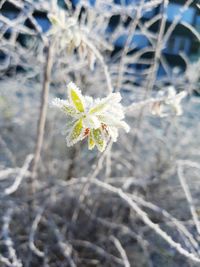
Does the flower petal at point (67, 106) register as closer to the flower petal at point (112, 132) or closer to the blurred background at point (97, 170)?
Answer: the flower petal at point (112, 132)

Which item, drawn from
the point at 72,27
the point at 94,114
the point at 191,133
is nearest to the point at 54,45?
the point at 72,27

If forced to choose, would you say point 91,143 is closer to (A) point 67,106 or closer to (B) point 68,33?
(A) point 67,106

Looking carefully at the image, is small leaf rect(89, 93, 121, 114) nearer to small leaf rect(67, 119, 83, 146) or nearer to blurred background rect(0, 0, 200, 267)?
small leaf rect(67, 119, 83, 146)

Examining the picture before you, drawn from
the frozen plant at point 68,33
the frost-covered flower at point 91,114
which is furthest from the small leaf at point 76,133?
the frozen plant at point 68,33

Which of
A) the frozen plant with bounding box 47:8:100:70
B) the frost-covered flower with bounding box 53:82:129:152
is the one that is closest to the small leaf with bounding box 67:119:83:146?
the frost-covered flower with bounding box 53:82:129:152

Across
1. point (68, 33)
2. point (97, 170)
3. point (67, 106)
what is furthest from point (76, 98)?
point (97, 170)

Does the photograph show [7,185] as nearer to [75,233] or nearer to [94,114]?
[75,233]
